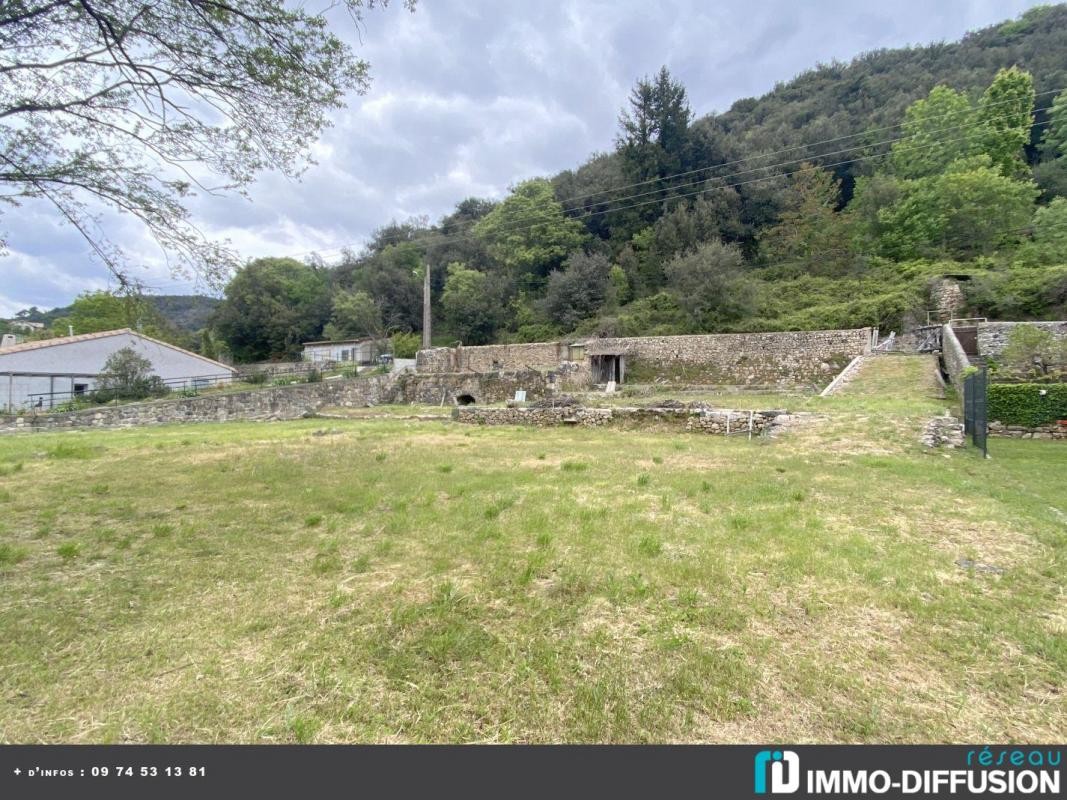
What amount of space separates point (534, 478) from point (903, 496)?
4.60m

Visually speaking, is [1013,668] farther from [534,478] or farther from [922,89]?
[922,89]

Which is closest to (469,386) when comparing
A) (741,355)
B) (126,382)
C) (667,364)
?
(667,364)

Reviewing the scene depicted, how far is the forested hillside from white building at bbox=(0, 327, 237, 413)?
17.7 m

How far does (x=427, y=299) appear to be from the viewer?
113 ft

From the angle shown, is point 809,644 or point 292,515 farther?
point 292,515

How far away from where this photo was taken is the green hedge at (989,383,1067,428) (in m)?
10.6

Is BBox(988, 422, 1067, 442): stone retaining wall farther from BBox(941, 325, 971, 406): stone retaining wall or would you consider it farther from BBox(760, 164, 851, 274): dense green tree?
BBox(760, 164, 851, 274): dense green tree

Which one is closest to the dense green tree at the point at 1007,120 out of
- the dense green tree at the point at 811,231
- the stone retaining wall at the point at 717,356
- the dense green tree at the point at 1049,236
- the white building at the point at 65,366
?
the dense green tree at the point at 1049,236

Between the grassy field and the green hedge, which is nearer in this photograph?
the grassy field

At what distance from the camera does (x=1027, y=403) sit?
1095cm

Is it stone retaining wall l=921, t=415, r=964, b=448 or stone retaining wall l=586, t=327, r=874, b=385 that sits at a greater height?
stone retaining wall l=586, t=327, r=874, b=385

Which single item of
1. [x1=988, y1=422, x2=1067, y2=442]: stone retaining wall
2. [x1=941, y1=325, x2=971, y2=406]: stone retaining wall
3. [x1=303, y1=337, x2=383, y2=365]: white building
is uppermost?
[x1=303, y1=337, x2=383, y2=365]: white building
